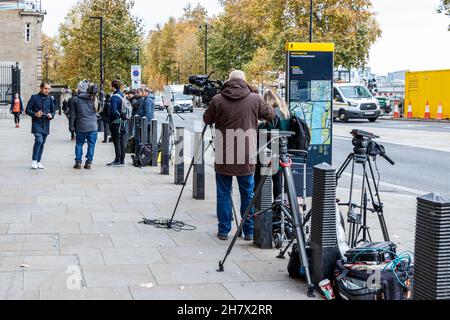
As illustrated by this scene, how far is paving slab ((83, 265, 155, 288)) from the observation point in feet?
19.9

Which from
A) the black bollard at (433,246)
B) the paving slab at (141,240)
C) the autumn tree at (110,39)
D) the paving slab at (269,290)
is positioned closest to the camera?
the black bollard at (433,246)

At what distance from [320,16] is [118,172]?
40.3 metres

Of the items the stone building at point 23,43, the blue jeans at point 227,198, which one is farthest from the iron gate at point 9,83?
the blue jeans at point 227,198

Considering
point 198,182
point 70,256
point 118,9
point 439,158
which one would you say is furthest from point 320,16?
point 70,256

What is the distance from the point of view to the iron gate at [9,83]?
40938 mm

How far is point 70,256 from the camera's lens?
23.3 ft

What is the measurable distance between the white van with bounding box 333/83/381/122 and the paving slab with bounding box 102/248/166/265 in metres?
35.8

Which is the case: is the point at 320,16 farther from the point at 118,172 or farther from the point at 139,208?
the point at 139,208

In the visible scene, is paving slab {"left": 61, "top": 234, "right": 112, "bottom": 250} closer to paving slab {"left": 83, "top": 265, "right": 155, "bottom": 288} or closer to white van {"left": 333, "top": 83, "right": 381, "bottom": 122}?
paving slab {"left": 83, "top": 265, "right": 155, "bottom": 288}

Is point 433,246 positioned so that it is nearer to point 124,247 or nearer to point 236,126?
point 236,126

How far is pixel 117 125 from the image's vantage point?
16.3 m

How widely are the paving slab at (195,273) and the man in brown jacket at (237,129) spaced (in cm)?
129

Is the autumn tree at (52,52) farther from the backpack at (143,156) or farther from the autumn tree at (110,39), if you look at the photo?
the backpack at (143,156)

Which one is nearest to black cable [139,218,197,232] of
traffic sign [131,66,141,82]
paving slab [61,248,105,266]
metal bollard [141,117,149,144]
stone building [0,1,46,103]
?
paving slab [61,248,105,266]
